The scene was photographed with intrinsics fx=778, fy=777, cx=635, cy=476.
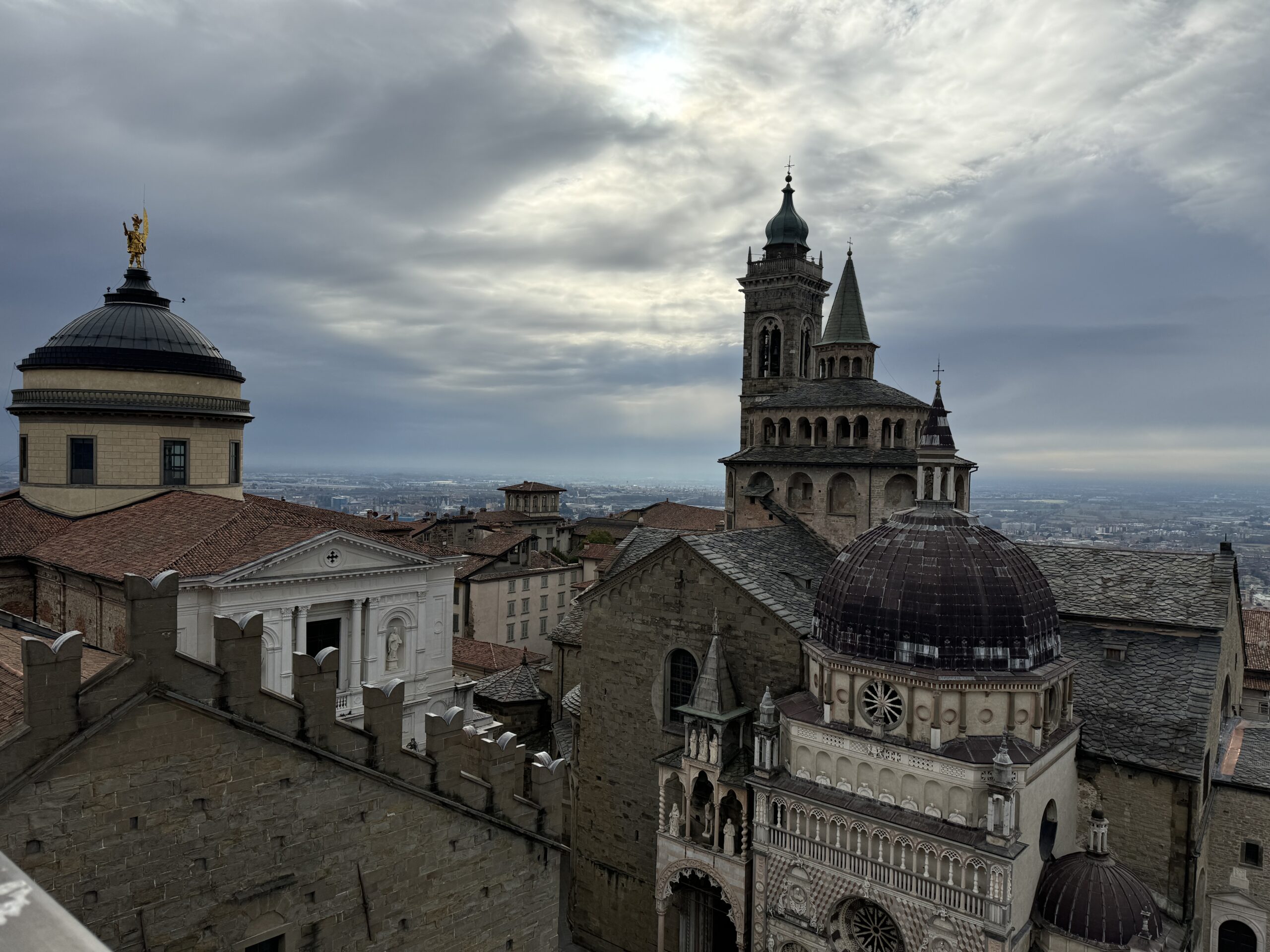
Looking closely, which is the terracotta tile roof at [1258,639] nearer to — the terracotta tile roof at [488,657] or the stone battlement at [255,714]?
the terracotta tile roof at [488,657]

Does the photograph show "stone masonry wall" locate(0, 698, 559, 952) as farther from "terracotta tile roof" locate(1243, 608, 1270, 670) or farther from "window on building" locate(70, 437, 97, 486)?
"terracotta tile roof" locate(1243, 608, 1270, 670)

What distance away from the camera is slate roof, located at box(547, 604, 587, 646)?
39094mm

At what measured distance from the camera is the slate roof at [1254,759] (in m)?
23.8

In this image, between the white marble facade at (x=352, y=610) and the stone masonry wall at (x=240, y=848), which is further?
the white marble facade at (x=352, y=610)

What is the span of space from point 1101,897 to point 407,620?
2058 cm

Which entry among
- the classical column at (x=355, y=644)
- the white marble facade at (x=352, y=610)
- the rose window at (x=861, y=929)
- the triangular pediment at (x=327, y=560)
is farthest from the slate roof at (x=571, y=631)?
the rose window at (x=861, y=929)

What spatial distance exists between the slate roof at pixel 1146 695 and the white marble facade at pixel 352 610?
19.6 meters

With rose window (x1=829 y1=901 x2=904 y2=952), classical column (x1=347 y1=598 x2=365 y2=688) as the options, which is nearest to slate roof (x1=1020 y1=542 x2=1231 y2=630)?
rose window (x1=829 y1=901 x2=904 y2=952)

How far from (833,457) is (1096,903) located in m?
19.9

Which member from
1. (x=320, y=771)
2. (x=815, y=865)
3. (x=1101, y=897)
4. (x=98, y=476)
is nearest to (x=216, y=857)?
(x=320, y=771)

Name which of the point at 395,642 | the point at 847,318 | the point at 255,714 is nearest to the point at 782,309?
the point at 847,318

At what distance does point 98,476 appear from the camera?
88.3 ft

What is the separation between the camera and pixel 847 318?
38.0m

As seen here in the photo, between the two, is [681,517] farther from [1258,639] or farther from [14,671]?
[14,671]
